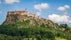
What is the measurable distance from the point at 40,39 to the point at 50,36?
1269 cm

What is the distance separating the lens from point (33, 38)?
18975 centimetres

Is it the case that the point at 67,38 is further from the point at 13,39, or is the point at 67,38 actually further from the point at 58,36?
the point at 13,39

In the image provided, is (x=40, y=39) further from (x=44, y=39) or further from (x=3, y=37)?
(x=3, y=37)

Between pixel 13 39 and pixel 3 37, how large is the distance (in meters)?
15.8

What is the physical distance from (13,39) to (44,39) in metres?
23.5

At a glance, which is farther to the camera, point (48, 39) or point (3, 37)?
point (3, 37)

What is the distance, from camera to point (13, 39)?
186375 millimetres

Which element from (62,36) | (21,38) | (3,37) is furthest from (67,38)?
(3,37)

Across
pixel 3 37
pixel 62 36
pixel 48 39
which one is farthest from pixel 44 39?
pixel 3 37

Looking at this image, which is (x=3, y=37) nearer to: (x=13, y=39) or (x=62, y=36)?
(x=13, y=39)

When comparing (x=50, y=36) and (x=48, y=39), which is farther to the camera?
(x=50, y=36)

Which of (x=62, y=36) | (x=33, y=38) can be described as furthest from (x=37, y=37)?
(x=62, y=36)

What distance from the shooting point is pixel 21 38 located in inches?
7515

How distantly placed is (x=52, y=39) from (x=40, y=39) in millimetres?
10016
